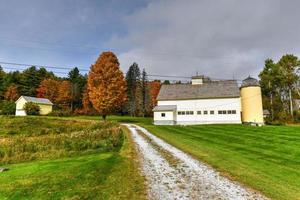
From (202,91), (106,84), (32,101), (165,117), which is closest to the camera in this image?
(106,84)

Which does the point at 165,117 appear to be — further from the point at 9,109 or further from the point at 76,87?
the point at 76,87

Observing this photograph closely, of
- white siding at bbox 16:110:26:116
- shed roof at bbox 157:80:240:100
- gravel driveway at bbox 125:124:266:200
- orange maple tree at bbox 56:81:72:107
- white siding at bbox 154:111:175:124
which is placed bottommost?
gravel driveway at bbox 125:124:266:200

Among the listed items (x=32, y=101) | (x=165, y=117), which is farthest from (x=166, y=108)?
(x=32, y=101)

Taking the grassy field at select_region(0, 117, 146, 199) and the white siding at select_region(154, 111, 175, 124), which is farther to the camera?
the white siding at select_region(154, 111, 175, 124)

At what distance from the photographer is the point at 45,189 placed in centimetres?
695

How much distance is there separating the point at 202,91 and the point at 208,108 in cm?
340

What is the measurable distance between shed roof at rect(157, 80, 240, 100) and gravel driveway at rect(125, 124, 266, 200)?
29.5 meters

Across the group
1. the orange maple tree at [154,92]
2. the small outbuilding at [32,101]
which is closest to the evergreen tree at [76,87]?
the small outbuilding at [32,101]

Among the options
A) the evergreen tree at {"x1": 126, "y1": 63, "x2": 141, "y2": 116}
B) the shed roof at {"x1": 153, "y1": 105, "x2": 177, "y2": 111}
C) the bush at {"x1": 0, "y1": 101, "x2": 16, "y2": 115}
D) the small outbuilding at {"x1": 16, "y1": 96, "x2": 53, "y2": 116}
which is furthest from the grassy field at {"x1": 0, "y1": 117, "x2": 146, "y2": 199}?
the evergreen tree at {"x1": 126, "y1": 63, "x2": 141, "y2": 116}

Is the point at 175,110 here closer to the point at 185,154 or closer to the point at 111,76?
the point at 111,76

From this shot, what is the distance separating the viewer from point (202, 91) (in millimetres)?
40875

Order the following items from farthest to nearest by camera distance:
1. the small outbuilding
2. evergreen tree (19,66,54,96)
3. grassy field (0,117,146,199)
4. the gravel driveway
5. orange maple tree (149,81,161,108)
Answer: evergreen tree (19,66,54,96), orange maple tree (149,81,161,108), the small outbuilding, grassy field (0,117,146,199), the gravel driveway

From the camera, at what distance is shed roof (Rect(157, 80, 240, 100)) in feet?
129

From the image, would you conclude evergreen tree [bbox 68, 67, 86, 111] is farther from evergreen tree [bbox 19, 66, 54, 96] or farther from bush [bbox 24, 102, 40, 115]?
bush [bbox 24, 102, 40, 115]
